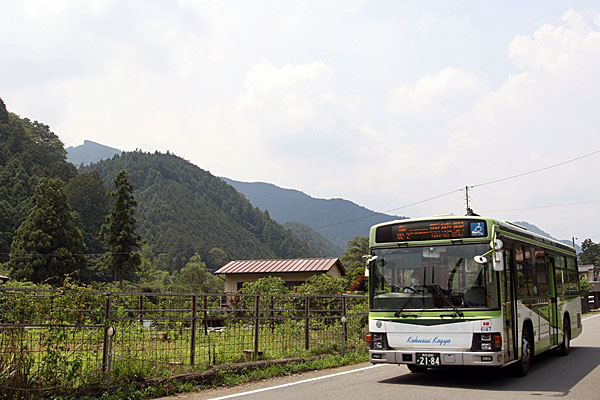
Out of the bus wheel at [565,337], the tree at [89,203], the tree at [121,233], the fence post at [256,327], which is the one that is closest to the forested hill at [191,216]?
the tree at [89,203]

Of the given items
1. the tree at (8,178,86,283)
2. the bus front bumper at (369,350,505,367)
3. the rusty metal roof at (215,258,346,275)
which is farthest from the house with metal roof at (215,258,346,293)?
the bus front bumper at (369,350,505,367)

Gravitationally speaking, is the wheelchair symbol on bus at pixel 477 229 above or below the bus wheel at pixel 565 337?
above

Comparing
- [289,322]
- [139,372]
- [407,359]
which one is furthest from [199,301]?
[407,359]

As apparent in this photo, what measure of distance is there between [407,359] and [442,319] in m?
0.95

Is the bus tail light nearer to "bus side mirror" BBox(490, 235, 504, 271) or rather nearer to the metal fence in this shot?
"bus side mirror" BBox(490, 235, 504, 271)

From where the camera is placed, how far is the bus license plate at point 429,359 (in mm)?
9492

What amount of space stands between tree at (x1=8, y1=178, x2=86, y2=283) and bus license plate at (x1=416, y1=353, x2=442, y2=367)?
183 feet

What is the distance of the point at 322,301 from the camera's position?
1661 centimetres

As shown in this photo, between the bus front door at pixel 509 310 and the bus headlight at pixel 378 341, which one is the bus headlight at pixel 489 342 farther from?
the bus headlight at pixel 378 341

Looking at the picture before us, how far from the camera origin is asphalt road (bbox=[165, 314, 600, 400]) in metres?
8.75

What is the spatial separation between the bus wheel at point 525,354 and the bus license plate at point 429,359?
6.60 ft

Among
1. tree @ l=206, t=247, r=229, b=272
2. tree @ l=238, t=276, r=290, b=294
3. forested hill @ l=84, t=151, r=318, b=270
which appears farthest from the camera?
forested hill @ l=84, t=151, r=318, b=270

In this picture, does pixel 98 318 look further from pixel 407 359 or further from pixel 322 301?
pixel 322 301

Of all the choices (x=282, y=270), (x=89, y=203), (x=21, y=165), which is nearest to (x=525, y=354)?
(x=282, y=270)
